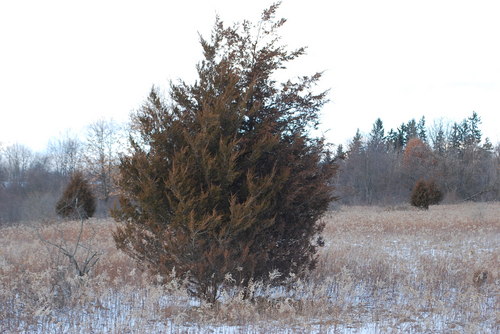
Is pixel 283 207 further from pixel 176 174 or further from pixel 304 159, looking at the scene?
A: pixel 176 174

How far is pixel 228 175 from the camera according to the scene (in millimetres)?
4816

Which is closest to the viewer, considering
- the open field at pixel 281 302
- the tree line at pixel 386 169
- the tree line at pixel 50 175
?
the open field at pixel 281 302

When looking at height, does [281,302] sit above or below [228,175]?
below

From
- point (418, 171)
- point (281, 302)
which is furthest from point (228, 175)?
point (418, 171)

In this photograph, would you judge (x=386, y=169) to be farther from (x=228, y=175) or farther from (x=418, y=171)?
(x=228, y=175)

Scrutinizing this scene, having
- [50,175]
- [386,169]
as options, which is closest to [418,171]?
[386,169]

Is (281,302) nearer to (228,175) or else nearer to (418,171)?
(228,175)

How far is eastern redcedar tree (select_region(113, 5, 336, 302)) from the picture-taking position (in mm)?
4828

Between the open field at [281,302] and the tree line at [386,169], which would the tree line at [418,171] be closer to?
the tree line at [386,169]

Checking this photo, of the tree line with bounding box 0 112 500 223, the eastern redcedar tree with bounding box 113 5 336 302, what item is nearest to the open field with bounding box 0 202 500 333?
the eastern redcedar tree with bounding box 113 5 336 302

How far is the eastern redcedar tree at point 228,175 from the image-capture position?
190 inches

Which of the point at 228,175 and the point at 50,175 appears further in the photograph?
the point at 50,175

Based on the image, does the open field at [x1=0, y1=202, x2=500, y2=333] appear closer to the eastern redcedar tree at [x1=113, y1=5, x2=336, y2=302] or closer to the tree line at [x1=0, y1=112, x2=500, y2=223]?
the eastern redcedar tree at [x1=113, y1=5, x2=336, y2=302]

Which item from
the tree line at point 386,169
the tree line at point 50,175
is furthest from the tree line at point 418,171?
the tree line at point 50,175
